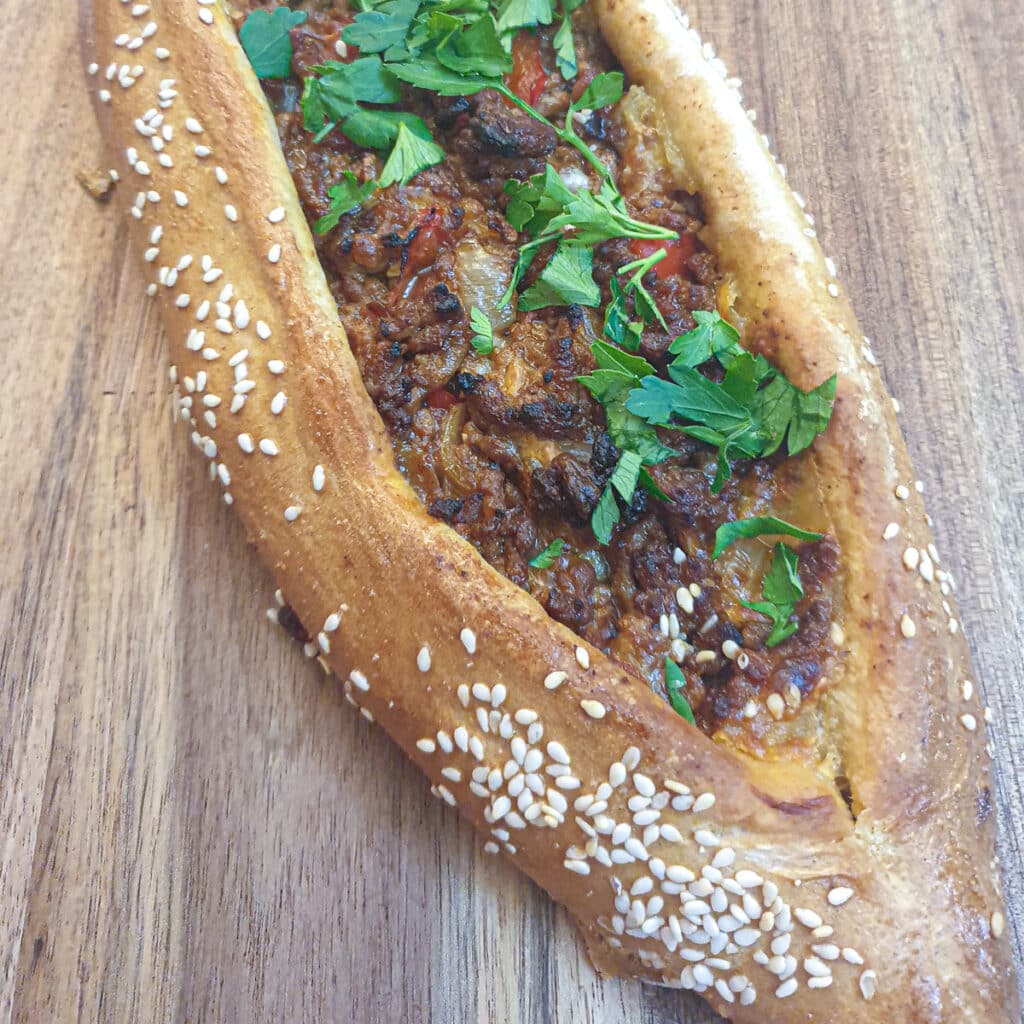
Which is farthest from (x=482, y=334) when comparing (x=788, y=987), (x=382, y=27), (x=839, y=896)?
(x=788, y=987)

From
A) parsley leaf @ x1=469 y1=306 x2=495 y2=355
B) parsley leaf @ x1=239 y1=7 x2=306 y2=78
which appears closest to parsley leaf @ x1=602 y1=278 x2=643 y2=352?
parsley leaf @ x1=469 y1=306 x2=495 y2=355

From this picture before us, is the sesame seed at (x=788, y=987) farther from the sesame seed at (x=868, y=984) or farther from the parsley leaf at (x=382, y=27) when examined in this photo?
the parsley leaf at (x=382, y=27)

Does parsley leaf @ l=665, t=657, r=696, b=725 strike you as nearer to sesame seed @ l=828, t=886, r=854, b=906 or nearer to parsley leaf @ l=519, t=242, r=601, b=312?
sesame seed @ l=828, t=886, r=854, b=906

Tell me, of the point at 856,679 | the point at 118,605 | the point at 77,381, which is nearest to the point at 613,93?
the point at 856,679

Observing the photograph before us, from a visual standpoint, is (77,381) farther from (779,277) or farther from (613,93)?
(779,277)

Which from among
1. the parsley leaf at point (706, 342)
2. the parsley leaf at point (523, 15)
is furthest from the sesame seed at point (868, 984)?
the parsley leaf at point (523, 15)

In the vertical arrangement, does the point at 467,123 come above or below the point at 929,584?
above
